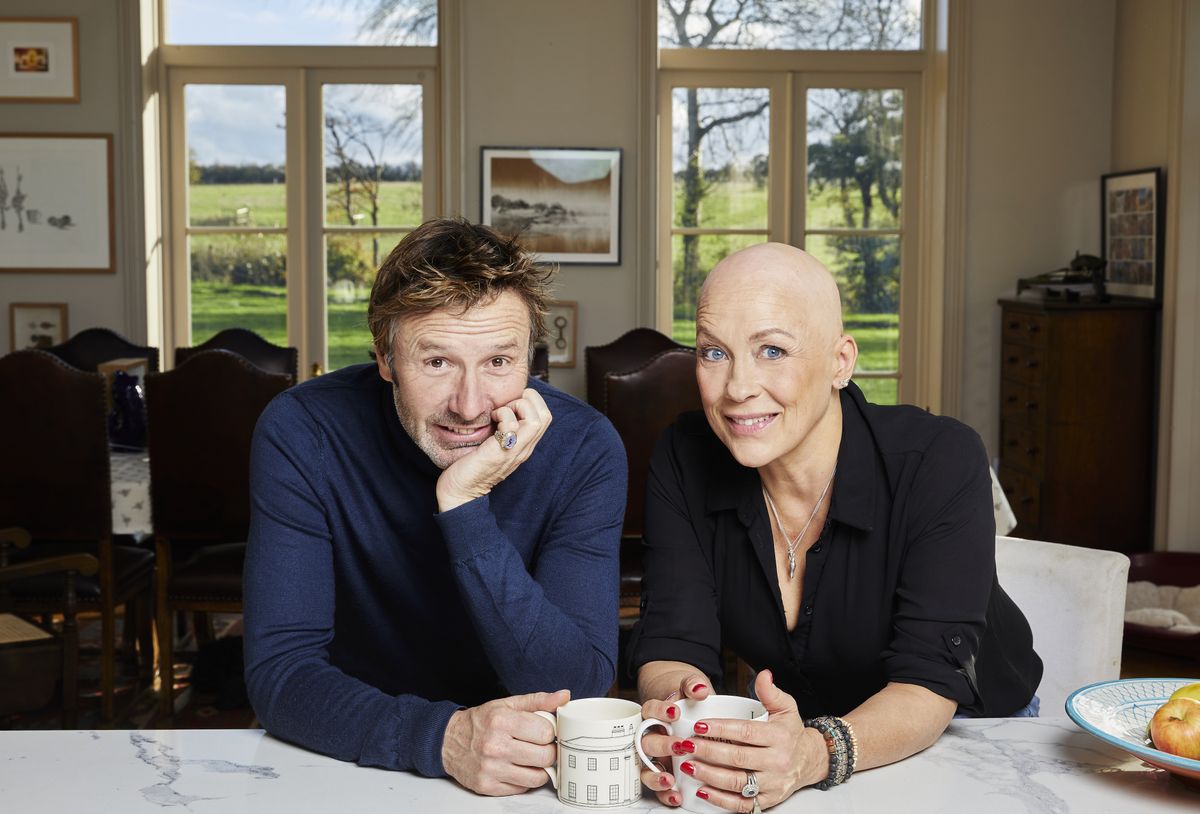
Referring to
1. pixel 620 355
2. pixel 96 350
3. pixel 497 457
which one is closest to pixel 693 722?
pixel 497 457

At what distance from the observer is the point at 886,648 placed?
166 centimetres

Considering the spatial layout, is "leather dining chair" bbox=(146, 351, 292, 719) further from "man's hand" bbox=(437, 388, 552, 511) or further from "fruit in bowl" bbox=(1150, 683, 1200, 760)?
"fruit in bowl" bbox=(1150, 683, 1200, 760)

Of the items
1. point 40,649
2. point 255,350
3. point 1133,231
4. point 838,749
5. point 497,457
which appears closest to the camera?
point 838,749

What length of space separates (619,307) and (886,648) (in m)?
4.35

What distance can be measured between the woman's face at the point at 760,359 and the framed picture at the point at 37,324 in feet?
16.5

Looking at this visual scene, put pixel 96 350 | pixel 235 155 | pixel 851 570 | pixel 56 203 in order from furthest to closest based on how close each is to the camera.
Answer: pixel 235 155 → pixel 56 203 → pixel 96 350 → pixel 851 570

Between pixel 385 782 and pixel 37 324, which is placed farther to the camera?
pixel 37 324

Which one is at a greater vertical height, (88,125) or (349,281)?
(88,125)

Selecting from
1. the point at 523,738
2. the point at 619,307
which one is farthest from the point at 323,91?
the point at 523,738

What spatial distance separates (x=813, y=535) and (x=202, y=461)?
2360mm

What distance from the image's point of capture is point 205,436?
359 cm

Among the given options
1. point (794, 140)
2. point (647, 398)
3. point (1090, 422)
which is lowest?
point (1090, 422)

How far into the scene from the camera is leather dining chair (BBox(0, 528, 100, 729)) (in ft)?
9.89

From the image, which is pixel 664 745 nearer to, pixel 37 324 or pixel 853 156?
pixel 853 156
